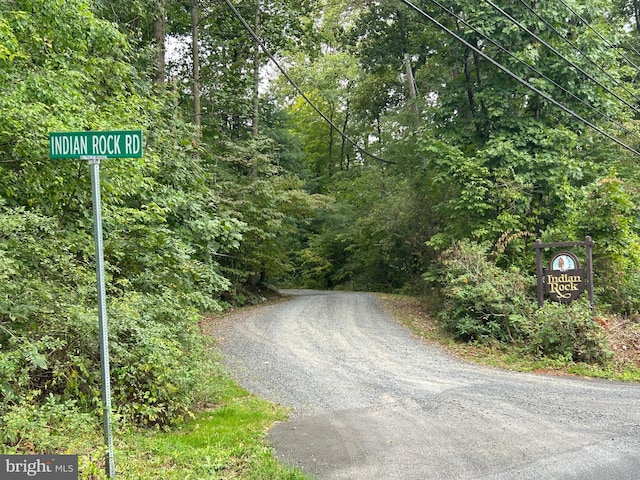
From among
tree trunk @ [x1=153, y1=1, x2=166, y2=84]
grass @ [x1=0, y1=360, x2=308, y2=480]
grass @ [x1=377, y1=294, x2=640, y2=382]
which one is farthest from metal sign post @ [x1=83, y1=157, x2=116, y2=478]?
tree trunk @ [x1=153, y1=1, x2=166, y2=84]

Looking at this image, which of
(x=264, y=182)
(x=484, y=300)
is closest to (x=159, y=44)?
(x=264, y=182)

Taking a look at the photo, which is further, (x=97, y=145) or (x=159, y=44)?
(x=159, y=44)

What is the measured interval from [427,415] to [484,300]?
5.21 m

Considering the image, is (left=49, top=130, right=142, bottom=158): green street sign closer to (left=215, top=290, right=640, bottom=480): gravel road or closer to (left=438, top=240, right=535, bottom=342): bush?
(left=215, top=290, right=640, bottom=480): gravel road

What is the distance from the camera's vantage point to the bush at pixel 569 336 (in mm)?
8570

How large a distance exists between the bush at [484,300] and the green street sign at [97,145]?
8408 millimetres

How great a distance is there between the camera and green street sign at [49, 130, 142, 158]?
319 centimetres

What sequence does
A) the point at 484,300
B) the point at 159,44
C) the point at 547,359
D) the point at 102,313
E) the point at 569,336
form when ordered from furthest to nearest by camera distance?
the point at 159,44 → the point at 484,300 → the point at 569,336 → the point at 547,359 → the point at 102,313

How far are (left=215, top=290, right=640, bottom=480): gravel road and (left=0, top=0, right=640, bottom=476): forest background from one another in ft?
4.36

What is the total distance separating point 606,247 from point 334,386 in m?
7.92

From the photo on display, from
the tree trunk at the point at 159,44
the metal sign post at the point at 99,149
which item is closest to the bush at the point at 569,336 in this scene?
the metal sign post at the point at 99,149

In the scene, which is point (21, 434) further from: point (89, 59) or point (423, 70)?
point (423, 70)

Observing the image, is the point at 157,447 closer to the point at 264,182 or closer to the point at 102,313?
the point at 102,313

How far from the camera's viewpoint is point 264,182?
51.0 feet
